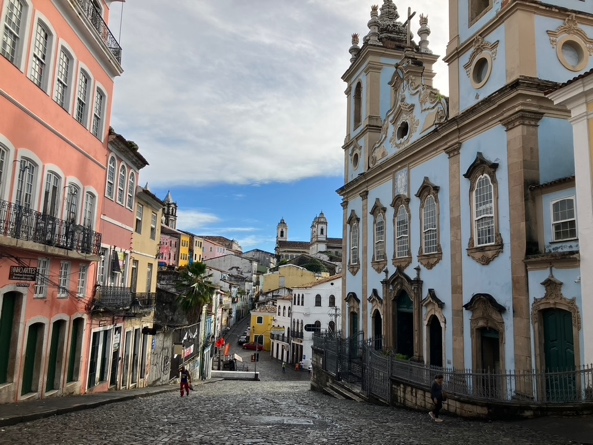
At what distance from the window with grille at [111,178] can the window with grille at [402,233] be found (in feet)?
37.0

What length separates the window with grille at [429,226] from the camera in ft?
58.6

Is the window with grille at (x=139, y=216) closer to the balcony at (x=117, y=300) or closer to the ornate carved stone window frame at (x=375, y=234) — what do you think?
the balcony at (x=117, y=300)

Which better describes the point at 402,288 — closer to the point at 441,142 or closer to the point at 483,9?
the point at 441,142

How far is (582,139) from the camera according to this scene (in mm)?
10656

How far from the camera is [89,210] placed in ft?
52.0

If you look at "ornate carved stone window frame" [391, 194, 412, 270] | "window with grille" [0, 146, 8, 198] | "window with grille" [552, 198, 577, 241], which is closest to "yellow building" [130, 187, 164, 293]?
"window with grille" [0, 146, 8, 198]

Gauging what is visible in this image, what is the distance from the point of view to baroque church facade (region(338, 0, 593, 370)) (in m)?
12.5

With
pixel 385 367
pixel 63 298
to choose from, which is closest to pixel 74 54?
pixel 63 298

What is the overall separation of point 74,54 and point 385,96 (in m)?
15.7

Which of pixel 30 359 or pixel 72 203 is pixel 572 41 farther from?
pixel 30 359

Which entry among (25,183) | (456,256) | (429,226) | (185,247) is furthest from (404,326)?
(185,247)

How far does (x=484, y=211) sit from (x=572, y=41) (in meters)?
5.60

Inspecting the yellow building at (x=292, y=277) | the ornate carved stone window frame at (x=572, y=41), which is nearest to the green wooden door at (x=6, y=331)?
the ornate carved stone window frame at (x=572, y=41)

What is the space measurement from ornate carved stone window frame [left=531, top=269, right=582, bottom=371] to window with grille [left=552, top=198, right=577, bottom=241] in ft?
3.64
